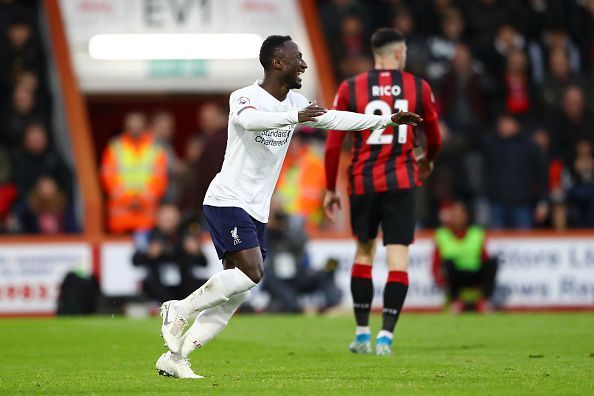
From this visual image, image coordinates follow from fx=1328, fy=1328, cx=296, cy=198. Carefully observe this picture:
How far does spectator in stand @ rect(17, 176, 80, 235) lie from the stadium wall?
0.46 meters

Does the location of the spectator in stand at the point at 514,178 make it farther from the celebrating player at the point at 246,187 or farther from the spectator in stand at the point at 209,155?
the celebrating player at the point at 246,187

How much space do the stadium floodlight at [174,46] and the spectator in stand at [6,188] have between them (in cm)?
255

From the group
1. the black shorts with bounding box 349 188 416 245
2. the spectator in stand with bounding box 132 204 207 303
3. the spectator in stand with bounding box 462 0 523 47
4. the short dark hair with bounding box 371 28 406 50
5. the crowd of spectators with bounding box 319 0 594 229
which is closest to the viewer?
the black shorts with bounding box 349 188 416 245

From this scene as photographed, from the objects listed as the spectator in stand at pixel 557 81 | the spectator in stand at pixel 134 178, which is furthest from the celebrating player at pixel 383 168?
the spectator in stand at pixel 557 81

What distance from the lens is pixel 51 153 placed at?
54.6 ft

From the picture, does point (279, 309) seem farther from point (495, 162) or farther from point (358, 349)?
point (358, 349)

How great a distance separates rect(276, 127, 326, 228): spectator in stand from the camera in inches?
656

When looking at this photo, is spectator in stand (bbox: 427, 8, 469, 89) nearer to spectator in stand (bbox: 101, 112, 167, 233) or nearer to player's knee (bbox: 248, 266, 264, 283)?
spectator in stand (bbox: 101, 112, 167, 233)

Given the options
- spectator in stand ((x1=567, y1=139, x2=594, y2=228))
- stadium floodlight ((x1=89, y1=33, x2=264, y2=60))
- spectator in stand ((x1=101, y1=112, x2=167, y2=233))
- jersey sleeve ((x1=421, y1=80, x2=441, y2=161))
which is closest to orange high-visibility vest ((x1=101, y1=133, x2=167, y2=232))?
spectator in stand ((x1=101, y1=112, x2=167, y2=233))

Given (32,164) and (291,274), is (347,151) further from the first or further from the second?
(32,164)

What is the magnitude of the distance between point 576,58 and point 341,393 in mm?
13516

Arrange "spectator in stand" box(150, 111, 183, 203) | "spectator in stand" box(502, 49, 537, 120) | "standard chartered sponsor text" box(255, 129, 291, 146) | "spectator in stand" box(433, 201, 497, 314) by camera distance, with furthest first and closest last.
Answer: "spectator in stand" box(502, 49, 537, 120)
"spectator in stand" box(150, 111, 183, 203)
"spectator in stand" box(433, 201, 497, 314)
"standard chartered sponsor text" box(255, 129, 291, 146)

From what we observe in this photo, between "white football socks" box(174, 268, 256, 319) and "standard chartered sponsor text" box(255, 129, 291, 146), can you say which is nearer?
"white football socks" box(174, 268, 256, 319)

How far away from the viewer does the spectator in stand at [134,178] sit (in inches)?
662
